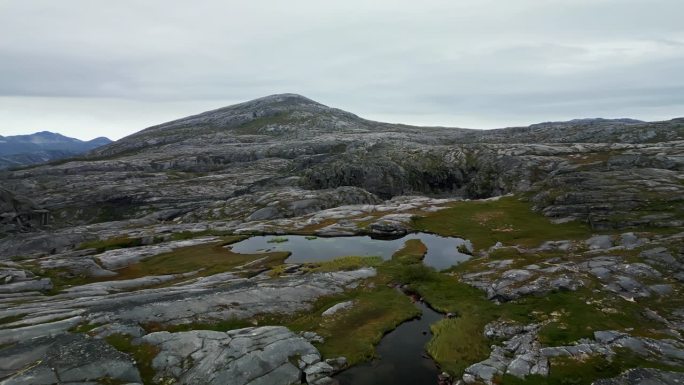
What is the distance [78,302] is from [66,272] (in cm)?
2565

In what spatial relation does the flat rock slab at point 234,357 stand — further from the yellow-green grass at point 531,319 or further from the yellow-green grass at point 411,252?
the yellow-green grass at point 411,252

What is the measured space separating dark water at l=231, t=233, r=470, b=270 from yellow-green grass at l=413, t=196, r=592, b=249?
510cm

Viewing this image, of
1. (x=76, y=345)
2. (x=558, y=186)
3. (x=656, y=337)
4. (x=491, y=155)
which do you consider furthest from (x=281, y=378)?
(x=491, y=155)

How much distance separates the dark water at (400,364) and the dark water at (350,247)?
82.8 ft

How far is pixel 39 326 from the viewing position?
3856 centimetres

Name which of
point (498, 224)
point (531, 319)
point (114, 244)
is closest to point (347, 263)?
point (531, 319)

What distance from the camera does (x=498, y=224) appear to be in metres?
89.5

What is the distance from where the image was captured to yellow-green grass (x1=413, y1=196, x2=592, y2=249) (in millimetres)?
75375

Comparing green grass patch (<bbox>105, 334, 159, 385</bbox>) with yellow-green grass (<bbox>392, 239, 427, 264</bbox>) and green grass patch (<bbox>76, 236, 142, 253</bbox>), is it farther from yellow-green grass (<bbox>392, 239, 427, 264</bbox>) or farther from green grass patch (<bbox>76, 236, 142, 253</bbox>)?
green grass patch (<bbox>76, 236, 142, 253</bbox>)

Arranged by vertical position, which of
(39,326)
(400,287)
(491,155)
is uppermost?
(491,155)

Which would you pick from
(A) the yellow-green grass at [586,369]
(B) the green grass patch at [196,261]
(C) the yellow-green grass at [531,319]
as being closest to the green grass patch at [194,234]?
(B) the green grass patch at [196,261]

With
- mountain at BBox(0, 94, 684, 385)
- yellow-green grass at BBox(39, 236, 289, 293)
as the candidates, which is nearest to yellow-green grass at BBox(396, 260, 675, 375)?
mountain at BBox(0, 94, 684, 385)

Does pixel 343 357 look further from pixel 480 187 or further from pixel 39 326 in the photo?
pixel 480 187

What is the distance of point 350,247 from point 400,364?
155 feet
